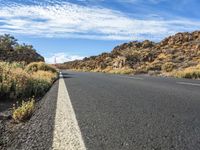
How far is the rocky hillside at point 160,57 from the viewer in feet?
146

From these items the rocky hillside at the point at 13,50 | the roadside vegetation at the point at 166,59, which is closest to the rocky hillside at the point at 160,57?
the roadside vegetation at the point at 166,59

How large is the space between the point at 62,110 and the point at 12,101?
7.64 ft

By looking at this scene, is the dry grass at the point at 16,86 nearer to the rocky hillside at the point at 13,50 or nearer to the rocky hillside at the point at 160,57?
the rocky hillside at the point at 160,57

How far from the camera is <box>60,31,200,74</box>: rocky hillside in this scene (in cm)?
4437

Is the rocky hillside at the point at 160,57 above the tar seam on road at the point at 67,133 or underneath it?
above

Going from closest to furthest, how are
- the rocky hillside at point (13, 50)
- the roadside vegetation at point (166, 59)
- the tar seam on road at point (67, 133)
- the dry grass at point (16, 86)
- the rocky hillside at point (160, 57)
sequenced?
the tar seam on road at point (67, 133), the dry grass at point (16, 86), the roadside vegetation at point (166, 59), the rocky hillside at point (160, 57), the rocky hillside at point (13, 50)

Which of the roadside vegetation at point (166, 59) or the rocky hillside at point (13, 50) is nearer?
the roadside vegetation at point (166, 59)

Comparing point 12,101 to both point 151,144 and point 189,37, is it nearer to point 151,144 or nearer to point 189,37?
point 151,144

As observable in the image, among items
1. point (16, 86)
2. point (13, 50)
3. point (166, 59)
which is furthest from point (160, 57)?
point (16, 86)

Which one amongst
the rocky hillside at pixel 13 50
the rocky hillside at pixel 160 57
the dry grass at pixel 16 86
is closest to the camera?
the dry grass at pixel 16 86

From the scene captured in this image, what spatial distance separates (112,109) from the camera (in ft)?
23.0

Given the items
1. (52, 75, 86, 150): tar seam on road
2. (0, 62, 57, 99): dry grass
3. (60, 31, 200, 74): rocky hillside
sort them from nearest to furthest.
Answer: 1. (52, 75, 86, 150): tar seam on road
2. (0, 62, 57, 99): dry grass
3. (60, 31, 200, 74): rocky hillside

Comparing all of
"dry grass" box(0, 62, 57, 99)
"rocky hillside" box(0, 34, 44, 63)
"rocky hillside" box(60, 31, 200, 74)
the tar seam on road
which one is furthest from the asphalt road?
"rocky hillside" box(0, 34, 44, 63)

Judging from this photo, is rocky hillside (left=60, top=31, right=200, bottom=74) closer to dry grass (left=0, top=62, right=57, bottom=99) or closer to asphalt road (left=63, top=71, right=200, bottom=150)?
dry grass (left=0, top=62, right=57, bottom=99)
